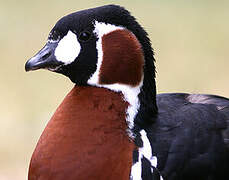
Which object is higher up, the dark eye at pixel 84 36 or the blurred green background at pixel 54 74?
the dark eye at pixel 84 36

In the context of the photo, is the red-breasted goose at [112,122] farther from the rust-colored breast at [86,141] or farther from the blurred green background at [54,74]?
the blurred green background at [54,74]

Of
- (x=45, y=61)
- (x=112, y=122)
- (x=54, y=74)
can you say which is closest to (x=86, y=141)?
(x=112, y=122)

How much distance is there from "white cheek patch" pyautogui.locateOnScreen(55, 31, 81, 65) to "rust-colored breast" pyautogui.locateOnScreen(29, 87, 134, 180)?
0.13m

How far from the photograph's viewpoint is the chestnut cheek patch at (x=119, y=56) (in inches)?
97.8

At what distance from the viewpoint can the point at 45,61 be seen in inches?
96.4

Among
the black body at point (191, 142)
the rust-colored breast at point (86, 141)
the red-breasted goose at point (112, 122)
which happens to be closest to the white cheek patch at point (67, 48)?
the red-breasted goose at point (112, 122)

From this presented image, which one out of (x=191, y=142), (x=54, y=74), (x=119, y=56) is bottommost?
(x=54, y=74)

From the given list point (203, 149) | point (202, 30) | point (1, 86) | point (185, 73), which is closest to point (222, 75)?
point (185, 73)

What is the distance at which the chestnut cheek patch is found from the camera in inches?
97.8

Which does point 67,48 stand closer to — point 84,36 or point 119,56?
point 84,36

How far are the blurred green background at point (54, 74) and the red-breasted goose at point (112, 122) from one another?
1519mm

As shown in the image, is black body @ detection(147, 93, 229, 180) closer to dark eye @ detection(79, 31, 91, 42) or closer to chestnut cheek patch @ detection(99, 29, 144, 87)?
chestnut cheek patch @ detection(99, 29, 144, 87)

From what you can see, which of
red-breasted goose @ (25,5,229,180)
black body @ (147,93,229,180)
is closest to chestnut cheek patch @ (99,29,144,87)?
red-breasted goose @ (25,5,229,180)

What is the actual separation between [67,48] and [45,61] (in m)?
0.08
